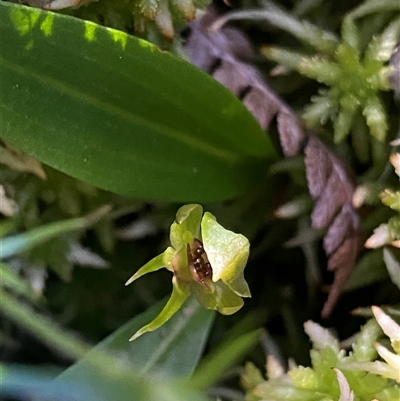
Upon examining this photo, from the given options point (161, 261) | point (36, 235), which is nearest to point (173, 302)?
point (161, 261)

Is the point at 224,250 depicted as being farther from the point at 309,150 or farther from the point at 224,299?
the point at 309,150

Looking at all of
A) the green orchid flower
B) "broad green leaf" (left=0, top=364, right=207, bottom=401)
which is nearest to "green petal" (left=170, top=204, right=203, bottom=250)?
the green orchid flower

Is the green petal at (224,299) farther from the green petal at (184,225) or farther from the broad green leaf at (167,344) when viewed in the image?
the broad green leaf at (167,344)

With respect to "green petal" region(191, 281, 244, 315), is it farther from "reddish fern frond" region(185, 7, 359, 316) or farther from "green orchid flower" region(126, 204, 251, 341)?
"reddish fern frond" region(185, 7, 359, 316)

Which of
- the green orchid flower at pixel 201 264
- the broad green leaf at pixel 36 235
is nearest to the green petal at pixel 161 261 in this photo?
the green orchid flower at pixel 201 264

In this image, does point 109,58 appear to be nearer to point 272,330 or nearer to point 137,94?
point 137,94
